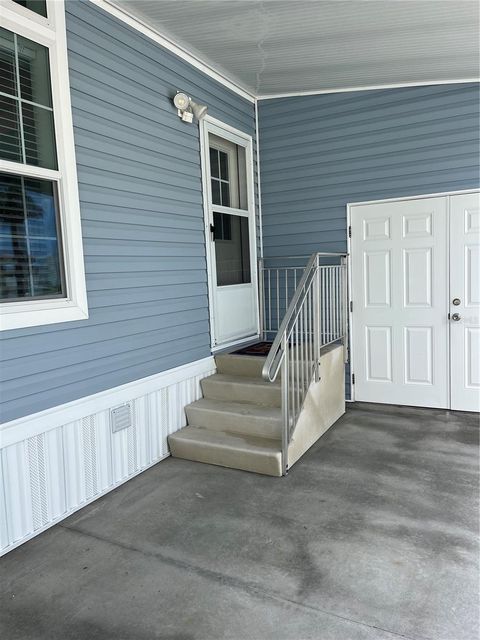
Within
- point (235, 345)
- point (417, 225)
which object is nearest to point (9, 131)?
point (235, 345)

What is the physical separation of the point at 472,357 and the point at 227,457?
2.56m

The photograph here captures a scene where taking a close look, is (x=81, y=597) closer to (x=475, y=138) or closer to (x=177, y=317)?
(x=177, y=317)

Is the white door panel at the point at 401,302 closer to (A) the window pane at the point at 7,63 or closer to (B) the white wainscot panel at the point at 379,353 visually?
(B) the white wainscot panel at the point at 379,353

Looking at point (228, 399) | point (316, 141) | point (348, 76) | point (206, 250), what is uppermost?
point (348, 76)

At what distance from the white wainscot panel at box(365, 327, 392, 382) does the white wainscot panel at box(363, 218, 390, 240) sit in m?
0.93

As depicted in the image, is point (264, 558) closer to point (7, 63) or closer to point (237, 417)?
point (237, 417)

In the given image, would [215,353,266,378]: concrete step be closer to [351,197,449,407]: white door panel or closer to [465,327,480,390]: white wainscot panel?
[351,197,449,407]: white door panel

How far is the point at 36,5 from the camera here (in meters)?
2.69

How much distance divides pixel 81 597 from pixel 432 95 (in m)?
4.74

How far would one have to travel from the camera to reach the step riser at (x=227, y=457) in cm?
330

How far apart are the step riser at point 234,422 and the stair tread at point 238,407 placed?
4 centimetres

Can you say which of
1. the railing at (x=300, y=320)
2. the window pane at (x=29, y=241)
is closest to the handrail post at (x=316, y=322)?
the railing at (x=300, y=320)

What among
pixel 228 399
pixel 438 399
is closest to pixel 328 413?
pixel 228 399

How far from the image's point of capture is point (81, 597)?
2141 millimetres
